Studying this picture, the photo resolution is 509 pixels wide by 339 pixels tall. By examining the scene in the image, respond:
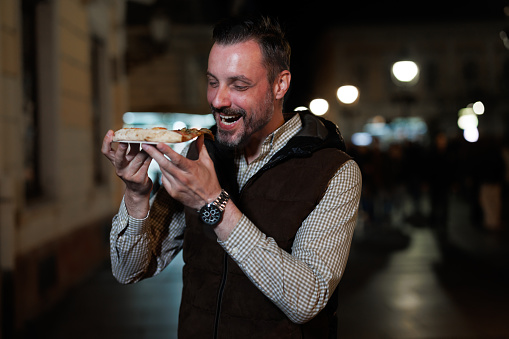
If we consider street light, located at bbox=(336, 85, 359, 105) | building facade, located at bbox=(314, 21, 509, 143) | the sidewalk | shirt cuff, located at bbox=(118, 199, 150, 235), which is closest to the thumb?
shirt cuff, located at bbox=(118, 199, 150, 235)

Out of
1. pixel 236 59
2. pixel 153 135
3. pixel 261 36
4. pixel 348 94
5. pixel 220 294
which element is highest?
pixel 348 94

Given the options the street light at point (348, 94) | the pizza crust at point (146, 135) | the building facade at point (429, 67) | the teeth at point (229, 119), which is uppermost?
the building facade at point (429, 67)

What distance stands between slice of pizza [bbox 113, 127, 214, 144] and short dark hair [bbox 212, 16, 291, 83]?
0.38 metres

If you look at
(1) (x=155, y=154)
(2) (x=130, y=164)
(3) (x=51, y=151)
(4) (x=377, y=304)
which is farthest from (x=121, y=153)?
(3) (x=51, y=151)

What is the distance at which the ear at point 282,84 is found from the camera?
7.51ft

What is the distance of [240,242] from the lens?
1.83 meters

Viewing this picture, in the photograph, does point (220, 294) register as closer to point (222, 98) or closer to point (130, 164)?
point (130, 164)

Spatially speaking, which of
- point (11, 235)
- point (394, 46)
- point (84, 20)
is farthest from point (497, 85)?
point (11, 235)

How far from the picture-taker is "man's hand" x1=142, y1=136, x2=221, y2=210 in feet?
5.78

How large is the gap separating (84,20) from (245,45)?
720 cm

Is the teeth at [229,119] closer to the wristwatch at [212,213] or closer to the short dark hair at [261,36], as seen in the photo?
the short dark hair at [261,36]

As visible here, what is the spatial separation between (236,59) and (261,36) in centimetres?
16

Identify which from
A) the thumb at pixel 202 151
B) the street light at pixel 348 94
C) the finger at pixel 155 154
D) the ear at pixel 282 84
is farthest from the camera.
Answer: the street light at pixel 348 94

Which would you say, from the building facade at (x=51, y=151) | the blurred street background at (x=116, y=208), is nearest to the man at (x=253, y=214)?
the blurred street background at (x=116, y=208)
